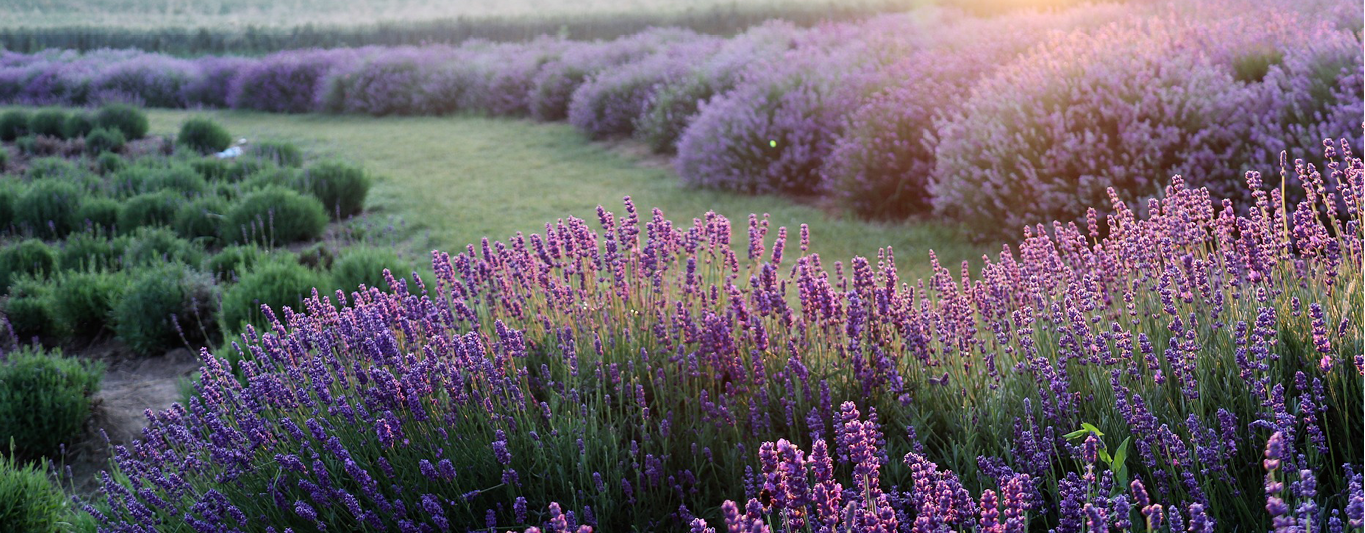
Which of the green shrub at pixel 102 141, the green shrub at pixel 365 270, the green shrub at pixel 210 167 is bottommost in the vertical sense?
the green shrub at pixel 102 141

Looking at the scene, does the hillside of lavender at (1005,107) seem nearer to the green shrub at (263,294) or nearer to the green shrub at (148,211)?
the green shrub at (263,294)

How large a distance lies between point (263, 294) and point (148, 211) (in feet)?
11.9

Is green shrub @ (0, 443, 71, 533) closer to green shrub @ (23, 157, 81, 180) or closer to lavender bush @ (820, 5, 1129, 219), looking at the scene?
lavender bush @ (820, 5, 1129, 219)

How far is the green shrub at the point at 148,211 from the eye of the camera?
7.46 m

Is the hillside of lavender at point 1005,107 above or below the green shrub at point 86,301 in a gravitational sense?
above

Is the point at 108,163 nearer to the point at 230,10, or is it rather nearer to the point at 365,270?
the point at 365,270

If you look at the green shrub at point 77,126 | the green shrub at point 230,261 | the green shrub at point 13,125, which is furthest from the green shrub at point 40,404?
the green shrub at point 13,125

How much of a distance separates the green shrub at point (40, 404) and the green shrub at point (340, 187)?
14.0 ft

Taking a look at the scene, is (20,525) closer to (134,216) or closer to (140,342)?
(140,342)

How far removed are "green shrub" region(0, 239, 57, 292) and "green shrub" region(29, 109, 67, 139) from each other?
8.64m

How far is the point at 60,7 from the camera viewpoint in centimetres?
5319

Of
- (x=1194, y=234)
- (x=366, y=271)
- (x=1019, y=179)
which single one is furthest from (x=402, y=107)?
(x=1194, y=234)

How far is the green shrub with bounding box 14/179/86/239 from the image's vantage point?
7.70m

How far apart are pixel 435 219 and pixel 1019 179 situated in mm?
4722
